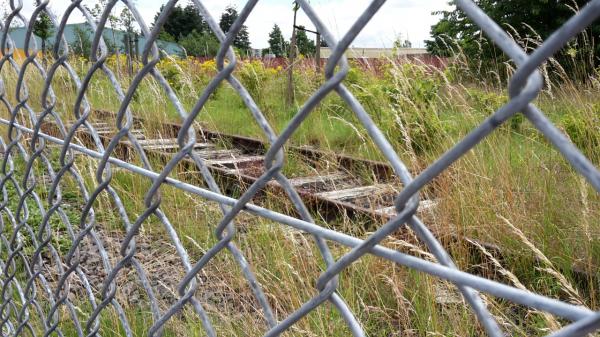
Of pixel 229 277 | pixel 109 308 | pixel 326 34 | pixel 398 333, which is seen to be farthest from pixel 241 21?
pixel 229 277

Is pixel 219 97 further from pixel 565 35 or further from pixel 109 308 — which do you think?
pixel 565 35

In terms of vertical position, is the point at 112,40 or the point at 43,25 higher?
the point at 43,25

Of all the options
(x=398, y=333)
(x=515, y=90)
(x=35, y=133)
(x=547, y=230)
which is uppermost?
(x=515, y=90)

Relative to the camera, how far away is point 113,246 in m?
2.99

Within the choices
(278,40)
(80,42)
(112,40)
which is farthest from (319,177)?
(112,40)

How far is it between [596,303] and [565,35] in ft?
6.76

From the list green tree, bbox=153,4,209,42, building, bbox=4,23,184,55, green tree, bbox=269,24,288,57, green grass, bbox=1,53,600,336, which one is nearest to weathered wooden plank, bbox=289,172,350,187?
green grass, bbox=1,53,600,336

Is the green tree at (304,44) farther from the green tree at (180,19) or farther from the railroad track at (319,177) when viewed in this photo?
the railroad track at (319,177)

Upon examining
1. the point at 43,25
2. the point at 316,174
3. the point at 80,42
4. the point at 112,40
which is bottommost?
the point at 316,174

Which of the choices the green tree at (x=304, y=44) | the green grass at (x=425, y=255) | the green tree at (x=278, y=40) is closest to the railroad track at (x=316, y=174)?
the green grass at (x=425, y=255)

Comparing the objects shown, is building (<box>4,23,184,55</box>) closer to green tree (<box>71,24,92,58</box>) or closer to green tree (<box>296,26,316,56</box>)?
green tree (<box>71,24,92,58</box>)

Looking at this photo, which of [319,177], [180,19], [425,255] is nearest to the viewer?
[425,255]

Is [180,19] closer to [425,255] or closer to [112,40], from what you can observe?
[112,40]

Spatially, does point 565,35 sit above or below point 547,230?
above
